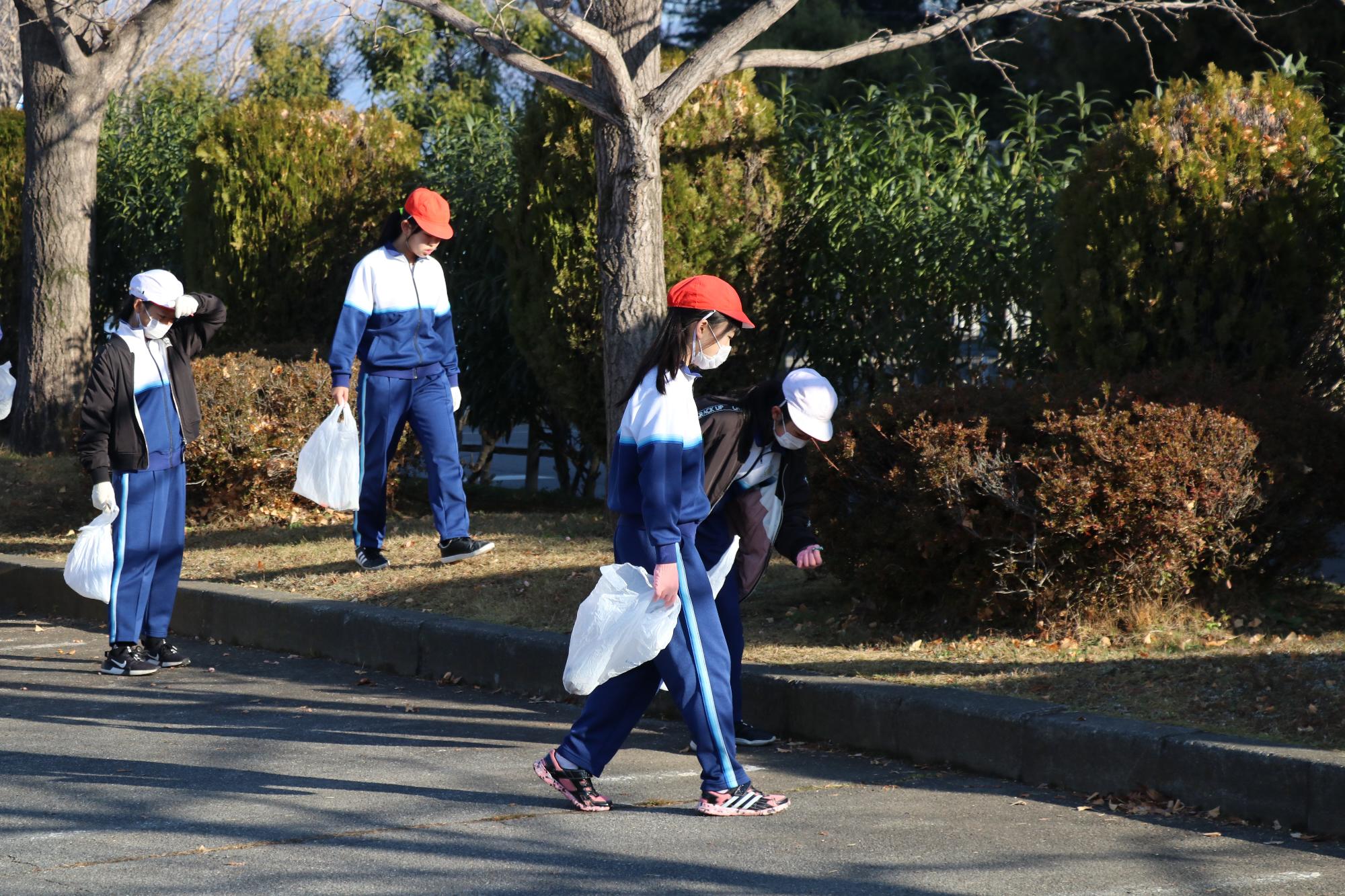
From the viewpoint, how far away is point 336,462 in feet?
26.2

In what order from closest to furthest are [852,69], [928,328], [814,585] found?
[814,585] < [928,328] < [852,69]

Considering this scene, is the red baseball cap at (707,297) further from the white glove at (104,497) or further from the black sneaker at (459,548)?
the black sneaker at (459,548)

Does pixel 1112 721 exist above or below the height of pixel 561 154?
below

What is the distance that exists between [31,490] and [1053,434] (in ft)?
26.0

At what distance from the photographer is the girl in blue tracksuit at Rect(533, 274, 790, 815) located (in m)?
4.82

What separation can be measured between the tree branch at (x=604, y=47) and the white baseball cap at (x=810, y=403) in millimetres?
2616

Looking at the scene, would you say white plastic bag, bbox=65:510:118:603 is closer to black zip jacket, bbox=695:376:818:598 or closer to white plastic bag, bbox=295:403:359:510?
white plastic bag, bbox=295:403:359:510

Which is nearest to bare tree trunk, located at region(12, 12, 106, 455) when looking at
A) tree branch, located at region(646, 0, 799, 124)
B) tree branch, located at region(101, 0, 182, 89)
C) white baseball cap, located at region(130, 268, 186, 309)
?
tree branch, located at region(101, 0, 182, 89)

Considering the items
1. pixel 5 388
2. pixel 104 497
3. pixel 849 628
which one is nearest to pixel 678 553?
pixel 849 628

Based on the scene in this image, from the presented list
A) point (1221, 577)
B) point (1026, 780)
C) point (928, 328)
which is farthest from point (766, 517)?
point (928, 328)

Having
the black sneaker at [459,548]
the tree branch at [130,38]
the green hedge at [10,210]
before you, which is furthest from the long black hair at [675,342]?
the green hedge at [10,210]

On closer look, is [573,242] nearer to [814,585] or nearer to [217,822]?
[814,585]

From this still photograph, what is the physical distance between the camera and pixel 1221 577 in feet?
22.1

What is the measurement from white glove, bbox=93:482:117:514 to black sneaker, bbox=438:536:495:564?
1.90 m
